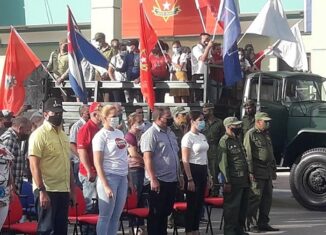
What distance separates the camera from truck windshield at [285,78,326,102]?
47.1ft

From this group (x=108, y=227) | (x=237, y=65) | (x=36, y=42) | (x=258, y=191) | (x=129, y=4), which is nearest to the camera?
(x=108, y=227)

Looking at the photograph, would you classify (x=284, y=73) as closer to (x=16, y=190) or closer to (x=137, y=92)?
(x=137, y=92)

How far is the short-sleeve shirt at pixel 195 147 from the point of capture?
10577 mm

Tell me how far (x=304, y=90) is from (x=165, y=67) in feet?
8.56

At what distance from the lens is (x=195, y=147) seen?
1059 centimetres

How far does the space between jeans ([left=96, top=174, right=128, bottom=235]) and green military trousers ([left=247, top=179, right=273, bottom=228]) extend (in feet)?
10.2

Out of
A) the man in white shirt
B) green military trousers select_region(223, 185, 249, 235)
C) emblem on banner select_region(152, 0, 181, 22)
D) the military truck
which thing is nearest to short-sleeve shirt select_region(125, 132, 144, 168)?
green military trousers select_region(223, 185, 249, 235)

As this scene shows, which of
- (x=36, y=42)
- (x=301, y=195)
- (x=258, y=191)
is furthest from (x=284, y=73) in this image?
(x=36, y=42)

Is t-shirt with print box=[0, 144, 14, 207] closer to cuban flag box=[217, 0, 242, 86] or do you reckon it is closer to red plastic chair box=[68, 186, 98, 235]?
red plastic chair box=[68, 186, 98, 235]

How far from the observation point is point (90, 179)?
9.79 metres

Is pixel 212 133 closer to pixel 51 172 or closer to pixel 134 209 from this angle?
pixel 134 209

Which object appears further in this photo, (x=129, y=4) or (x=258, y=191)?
(x=129, y=4)

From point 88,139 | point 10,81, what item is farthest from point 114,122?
point 10,81

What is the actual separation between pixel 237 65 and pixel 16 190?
215 inches
